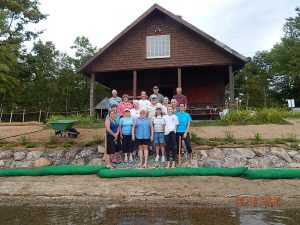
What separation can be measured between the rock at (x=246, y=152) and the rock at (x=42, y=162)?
5594 mm

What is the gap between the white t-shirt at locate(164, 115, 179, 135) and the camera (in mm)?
8620

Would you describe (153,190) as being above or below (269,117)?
below

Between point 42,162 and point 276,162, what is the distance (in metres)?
6.74

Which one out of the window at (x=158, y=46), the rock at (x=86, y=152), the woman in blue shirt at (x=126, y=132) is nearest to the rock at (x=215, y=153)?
the woman in blue shirt at (x=126, y=132)

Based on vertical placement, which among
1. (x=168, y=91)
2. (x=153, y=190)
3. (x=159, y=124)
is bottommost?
(x=153, y=190)

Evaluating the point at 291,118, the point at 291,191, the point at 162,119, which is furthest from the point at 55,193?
the point at 291,118

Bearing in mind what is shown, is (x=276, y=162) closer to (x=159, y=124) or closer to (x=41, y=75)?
→ (x=159, y=124)

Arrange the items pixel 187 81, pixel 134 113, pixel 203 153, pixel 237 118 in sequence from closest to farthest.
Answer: pixel 134 113
pixel 203 153
pixel 237 118
pixel 187 81

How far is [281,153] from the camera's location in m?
9.55

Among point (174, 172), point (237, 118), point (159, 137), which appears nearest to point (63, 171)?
point (159, 137)

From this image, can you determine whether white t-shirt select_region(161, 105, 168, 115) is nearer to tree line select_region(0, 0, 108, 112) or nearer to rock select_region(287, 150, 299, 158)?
rock select_region(287, 150, 299, 158)

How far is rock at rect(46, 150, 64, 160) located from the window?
29.4ft

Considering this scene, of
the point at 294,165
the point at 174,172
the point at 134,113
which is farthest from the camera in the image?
the point at 134,113

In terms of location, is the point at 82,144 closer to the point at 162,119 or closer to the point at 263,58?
the point at 162,119
